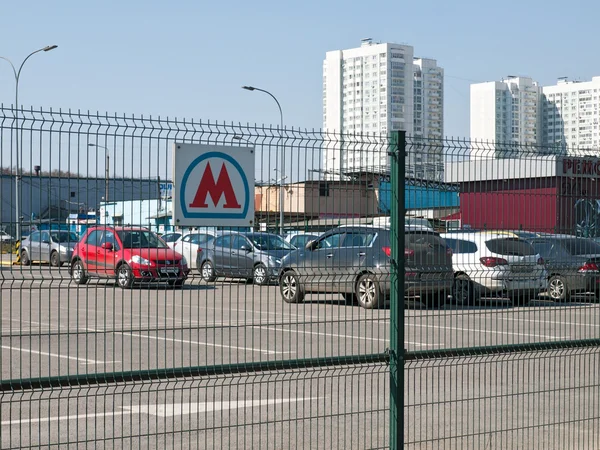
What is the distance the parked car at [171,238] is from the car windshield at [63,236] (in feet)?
1.59

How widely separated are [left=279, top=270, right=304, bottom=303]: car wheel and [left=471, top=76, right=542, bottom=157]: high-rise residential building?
15513 centimetres

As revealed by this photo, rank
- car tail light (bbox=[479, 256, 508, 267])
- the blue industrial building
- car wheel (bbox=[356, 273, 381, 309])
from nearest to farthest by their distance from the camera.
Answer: car wheel (bbox=[356, 273, 381, 309]), the blue industrial building, car tail light (bbox=[479, 256, 508, 267])

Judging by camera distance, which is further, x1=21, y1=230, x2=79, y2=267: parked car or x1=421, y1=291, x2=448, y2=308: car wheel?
x1=421, y1=291, x2=448, y2=308: car wheel

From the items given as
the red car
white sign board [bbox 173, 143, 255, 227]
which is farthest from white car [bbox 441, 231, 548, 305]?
the red car

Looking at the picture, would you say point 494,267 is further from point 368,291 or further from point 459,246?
point 368,291

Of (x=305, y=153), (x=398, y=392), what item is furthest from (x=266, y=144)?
(x=398, y=392)

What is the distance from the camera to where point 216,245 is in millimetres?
5609

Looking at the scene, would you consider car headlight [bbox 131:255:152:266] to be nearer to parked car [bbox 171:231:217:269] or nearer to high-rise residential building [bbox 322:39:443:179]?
parked car [bbox 171:231:217:269]

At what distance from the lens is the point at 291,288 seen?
18.6ft

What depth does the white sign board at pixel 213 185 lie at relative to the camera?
535 centimetres

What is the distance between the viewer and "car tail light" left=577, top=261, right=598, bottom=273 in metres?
7.16

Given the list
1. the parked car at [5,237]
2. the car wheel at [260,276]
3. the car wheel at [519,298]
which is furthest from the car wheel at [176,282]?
the car wheel at [519,298]

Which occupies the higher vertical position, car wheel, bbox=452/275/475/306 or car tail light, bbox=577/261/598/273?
car tail light, bbox=577/261/598/273

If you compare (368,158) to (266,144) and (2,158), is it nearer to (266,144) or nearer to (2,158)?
(266,144)
